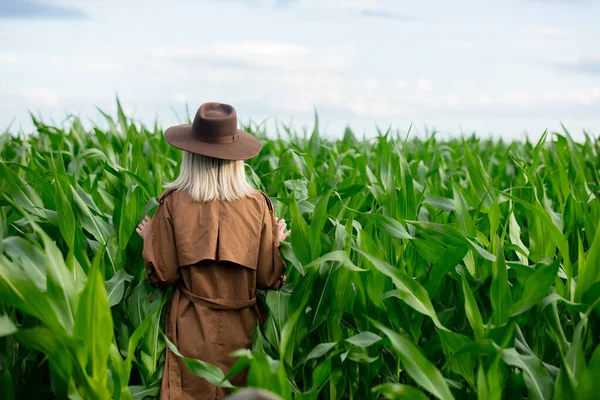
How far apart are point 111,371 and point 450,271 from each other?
4.18 feet

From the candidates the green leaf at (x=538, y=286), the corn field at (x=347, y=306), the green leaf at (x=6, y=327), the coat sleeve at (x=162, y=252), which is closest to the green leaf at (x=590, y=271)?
the corn field at (x=347, y=306)

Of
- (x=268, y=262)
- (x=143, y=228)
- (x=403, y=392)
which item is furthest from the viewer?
(x=143, y=228)

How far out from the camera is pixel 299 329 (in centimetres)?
234

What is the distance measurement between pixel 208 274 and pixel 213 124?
58 cm

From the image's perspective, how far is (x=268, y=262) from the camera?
97.5 inches

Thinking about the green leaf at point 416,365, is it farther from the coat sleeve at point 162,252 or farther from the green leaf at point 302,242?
the coat sleeve at point 162,252

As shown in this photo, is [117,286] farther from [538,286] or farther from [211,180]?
[538,286]

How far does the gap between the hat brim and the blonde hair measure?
53 millimetres

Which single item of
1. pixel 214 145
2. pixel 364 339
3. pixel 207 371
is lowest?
pixel 207 371

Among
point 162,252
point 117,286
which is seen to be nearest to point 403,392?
point 162,252

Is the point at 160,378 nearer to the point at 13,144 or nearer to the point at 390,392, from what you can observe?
the point at 390,392

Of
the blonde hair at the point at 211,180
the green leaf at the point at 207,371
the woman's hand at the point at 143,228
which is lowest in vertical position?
the green leaf at the point at 207,371

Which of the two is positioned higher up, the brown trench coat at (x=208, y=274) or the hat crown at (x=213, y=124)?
the hat crown at (x=213, y=124)

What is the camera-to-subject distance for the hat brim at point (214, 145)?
240 cm
